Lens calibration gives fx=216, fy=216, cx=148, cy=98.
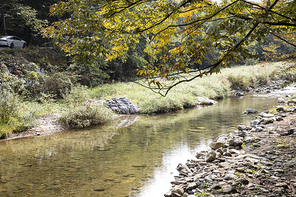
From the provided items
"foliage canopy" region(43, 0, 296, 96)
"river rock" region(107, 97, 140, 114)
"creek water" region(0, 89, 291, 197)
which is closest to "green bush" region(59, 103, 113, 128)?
"creek water" region(0, 89, 291, 197)

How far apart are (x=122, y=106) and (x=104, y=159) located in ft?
26.5

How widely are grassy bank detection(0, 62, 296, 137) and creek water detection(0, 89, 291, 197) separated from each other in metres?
0.92

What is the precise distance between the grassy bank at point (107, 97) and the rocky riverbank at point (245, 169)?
76.9 inches

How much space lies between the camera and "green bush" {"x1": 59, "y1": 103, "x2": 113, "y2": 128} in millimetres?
10883

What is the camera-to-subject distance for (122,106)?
14469 mm

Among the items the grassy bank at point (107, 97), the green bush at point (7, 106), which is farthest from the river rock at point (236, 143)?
the green bush at point (7, 106)

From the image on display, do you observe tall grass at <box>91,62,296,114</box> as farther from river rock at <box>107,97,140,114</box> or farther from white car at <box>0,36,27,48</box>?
white car at <box>0,36,27,48</box>

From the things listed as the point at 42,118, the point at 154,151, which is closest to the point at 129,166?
the point at 154,151

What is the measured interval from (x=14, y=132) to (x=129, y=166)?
669cm

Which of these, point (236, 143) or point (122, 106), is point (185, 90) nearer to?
point (122, 106)

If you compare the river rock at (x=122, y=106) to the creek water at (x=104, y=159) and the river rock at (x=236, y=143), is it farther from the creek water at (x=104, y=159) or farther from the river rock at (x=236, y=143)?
the river rock at (x=236, y=143)

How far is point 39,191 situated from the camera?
465 centimetres

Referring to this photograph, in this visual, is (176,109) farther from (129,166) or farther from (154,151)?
(129,166)

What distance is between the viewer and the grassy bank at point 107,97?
9734 mm
